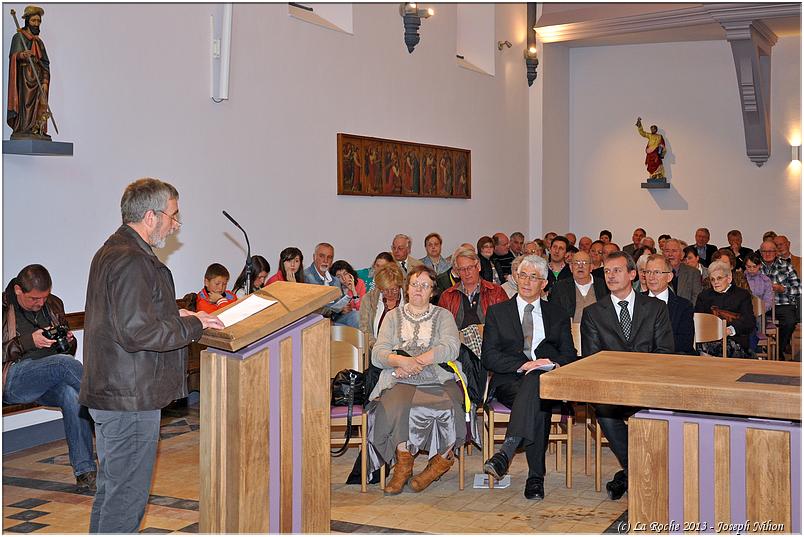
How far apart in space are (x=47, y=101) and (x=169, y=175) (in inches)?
65.8

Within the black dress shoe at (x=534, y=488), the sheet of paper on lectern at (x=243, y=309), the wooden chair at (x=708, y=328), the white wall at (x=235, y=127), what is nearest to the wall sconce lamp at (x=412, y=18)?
the white wall at (x=235, y=127)

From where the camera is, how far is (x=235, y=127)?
30.1ft

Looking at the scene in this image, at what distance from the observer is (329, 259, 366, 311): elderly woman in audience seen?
29.9 ft

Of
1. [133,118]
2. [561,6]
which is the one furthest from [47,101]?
[561,6]

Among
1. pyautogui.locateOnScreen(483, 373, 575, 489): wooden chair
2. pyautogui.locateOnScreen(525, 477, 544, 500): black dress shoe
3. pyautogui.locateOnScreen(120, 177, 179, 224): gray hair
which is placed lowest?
pyautogui.locateOnScreen(525, 477, 544, 500): black dress shoe

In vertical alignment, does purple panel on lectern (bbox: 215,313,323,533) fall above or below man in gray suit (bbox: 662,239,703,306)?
below

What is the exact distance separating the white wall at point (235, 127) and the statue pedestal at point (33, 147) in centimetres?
15

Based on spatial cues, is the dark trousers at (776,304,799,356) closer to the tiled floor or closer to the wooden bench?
the tiled floor

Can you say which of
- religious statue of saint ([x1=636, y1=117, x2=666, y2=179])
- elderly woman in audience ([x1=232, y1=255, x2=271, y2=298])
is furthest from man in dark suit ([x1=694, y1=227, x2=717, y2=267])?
elderly woman in audience ([x1=232, y1=255, x2=271, y2=298])

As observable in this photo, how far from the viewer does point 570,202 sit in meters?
17.4

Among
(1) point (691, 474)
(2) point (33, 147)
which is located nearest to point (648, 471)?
(1) point (691, 474)

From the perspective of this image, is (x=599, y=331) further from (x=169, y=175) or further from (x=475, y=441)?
(x=169, y=175)

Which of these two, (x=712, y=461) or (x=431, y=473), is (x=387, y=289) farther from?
(x=712, y=461)

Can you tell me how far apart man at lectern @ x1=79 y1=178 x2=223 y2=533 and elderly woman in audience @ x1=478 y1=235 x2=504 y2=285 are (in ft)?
26.0
